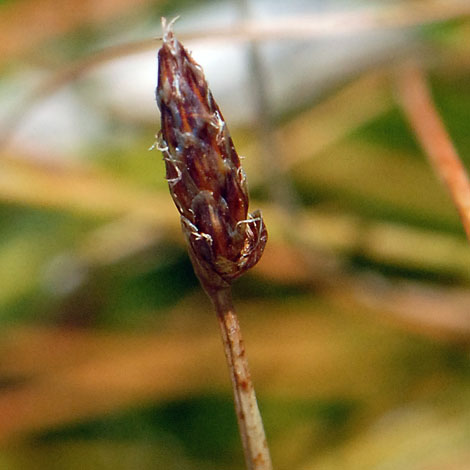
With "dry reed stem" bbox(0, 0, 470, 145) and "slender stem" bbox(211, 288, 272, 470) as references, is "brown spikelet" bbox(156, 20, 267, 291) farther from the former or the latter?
"dry reed stem" bbox(0, 0, 470, 145)

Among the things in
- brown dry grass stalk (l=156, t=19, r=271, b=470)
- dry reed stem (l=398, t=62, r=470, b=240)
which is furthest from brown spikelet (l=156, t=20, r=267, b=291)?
dry reed stem (l=398, t=62, r=470, b=240)

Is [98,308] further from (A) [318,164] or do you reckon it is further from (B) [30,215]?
(A) [318,164]

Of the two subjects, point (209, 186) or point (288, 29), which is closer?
point (209, 186)

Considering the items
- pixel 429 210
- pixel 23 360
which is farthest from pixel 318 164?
pixel 23 360

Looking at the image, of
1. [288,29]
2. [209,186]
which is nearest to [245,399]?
[209,186]

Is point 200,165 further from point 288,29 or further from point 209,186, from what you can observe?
point 288,29

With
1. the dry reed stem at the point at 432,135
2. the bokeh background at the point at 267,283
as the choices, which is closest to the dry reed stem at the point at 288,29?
the bokeh background at the point at 267,283
